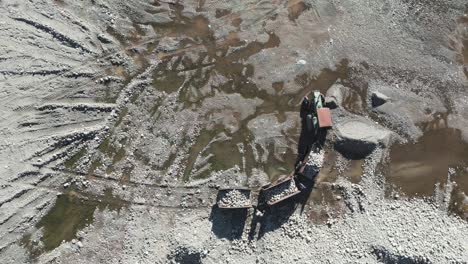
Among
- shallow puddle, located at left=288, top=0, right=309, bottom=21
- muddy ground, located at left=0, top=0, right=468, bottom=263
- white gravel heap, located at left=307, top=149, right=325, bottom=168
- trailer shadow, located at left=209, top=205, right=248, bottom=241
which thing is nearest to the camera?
muddy ground, located at left=0, top=0, right=468, bottom=263

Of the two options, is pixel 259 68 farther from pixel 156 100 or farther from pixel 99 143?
pixel 99 143

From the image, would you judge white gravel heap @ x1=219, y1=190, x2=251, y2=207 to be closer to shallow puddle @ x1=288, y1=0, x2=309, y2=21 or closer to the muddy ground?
the muddy ground

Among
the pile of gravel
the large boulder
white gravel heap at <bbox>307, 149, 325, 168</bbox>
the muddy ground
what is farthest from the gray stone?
the pile of gravel

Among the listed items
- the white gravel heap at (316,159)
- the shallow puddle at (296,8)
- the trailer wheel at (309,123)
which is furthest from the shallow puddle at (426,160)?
the shallow puddle at (296,8)

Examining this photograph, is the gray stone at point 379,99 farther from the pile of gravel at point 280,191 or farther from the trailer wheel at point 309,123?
the pile of gravel at point 280,191

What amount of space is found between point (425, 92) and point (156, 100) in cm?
1381

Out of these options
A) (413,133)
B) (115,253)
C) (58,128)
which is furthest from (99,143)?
(413,133)

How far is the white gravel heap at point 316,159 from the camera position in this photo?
22.2m

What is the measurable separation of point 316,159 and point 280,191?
2387mm

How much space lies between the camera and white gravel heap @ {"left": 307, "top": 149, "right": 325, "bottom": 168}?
72.9ft

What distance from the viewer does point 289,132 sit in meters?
22.8

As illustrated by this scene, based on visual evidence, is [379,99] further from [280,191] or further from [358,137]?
[280,191]

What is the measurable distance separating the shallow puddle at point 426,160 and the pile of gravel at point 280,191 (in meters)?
5.01

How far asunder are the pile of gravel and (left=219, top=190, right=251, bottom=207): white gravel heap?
102 centimetres
